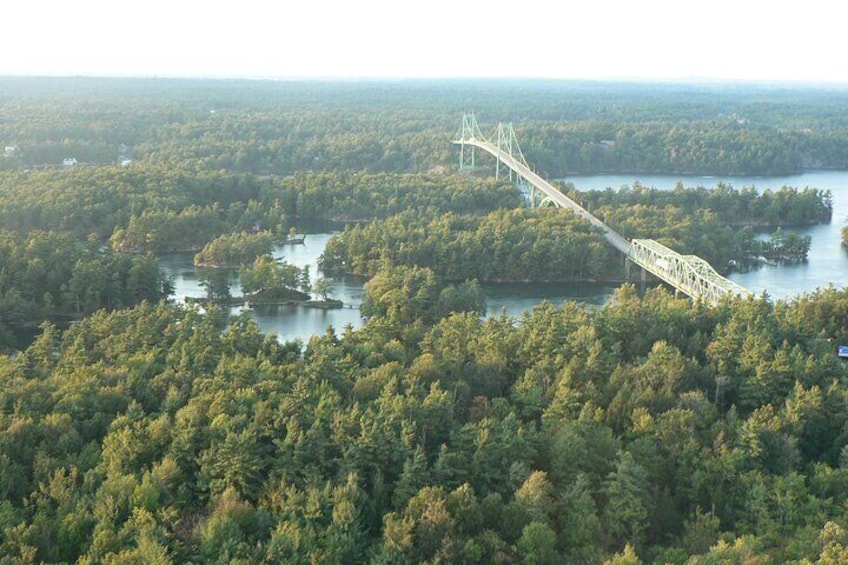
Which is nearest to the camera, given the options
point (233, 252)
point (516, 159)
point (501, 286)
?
point (501, 286)

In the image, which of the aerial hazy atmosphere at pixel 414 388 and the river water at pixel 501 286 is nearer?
the aerial hazy atmosphere at pixel 414 388

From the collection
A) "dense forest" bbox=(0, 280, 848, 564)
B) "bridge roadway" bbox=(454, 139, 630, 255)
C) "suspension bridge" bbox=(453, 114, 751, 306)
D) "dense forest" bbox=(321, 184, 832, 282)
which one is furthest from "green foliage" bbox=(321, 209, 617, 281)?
"dense forest" bbox=(0, 280, 848, 564)

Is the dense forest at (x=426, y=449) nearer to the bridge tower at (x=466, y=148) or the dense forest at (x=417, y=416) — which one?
the dense forest at (x=417, y=416)

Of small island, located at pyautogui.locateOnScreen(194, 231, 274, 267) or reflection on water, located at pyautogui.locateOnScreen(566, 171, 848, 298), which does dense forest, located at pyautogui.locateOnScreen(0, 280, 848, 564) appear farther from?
small island, located at pyautogui.locateOnScreen(194, 231, 274, 267)

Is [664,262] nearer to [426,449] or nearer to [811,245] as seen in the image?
[811,245]

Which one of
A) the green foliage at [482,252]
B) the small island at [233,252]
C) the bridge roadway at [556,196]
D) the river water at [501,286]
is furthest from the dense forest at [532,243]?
the small island at [233,252]

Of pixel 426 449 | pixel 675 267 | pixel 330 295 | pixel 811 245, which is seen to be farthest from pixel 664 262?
pixel 426 449

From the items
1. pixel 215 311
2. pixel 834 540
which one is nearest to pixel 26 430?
pixel 215 311

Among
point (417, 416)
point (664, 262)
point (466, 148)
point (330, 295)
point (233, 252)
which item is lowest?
point (330, 295)

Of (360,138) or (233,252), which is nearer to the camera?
(233,252)

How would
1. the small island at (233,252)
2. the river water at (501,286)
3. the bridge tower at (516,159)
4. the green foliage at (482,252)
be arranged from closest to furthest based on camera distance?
the river water at (501,286)
the green foliage at (482,252)
the small island at (233,252)
the bridge tower at (516,159)

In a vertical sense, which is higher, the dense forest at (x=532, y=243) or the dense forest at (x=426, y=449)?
the dense forest at (x=426, y=449)
